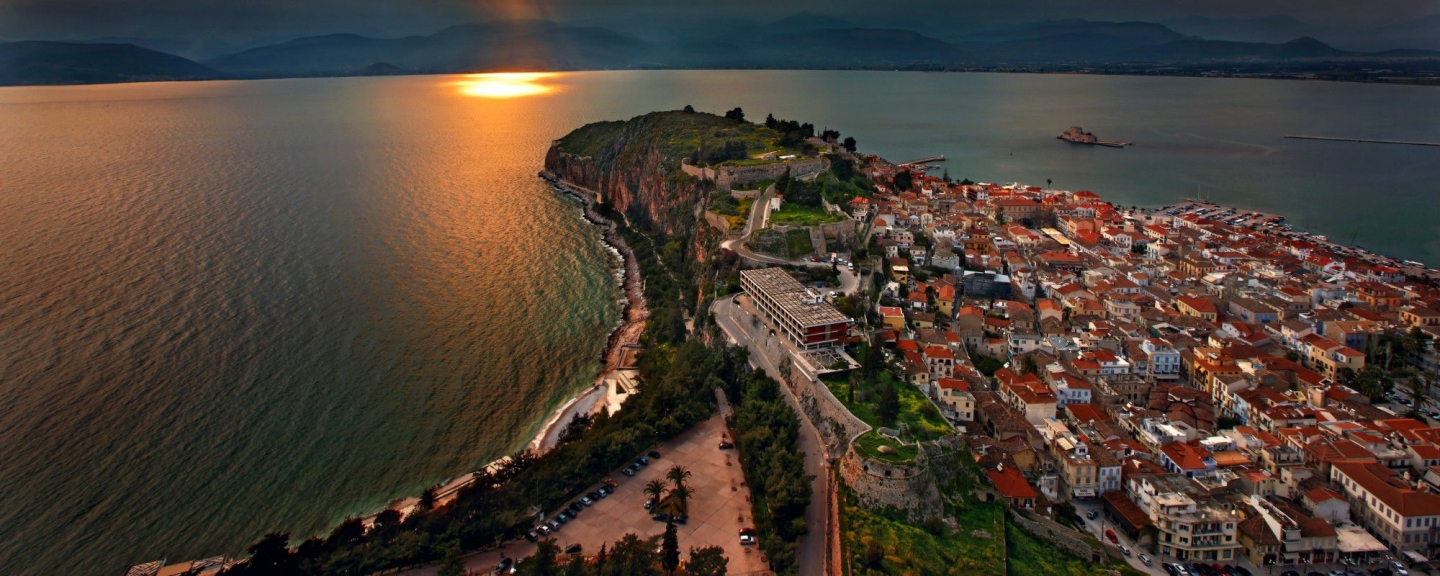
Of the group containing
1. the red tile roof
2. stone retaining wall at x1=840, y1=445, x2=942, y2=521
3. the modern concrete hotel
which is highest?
the modern concrete hotel

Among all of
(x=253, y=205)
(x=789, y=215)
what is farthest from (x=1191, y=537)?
(x=253, y=205)

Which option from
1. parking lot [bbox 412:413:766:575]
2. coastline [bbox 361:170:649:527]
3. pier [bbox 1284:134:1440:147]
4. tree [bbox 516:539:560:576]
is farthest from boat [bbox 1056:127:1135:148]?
tree [bbox 516:539:560:576]

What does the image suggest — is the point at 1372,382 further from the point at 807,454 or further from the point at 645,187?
the point at 645,187

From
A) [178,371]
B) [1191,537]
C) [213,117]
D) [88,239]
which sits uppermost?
[213,117]

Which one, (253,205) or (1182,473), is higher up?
(253,205)

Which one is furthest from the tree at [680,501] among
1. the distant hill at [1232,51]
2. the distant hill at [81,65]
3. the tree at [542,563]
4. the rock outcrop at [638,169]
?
the distant hill at [1232,51]

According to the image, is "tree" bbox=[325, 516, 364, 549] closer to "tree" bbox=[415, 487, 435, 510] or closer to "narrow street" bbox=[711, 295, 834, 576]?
"tree" bbox=[415, 487, 435, 510]

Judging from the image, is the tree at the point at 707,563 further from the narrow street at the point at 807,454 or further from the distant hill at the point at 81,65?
the distant hill at the point at 81,65

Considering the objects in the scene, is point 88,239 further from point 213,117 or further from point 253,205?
point 213,117
